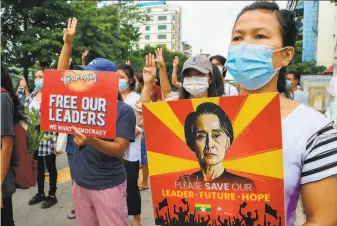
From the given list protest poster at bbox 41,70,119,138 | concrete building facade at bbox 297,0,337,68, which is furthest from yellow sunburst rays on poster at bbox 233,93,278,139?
concrete building facade at bbox 297,0,337,68

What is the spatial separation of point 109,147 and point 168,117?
1085mm

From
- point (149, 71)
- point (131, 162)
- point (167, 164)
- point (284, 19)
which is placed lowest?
point (131, 162)

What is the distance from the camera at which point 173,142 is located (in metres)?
1.18

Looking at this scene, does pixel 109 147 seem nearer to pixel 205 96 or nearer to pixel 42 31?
pixel 205 96

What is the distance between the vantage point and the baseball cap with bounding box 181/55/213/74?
8.41 feet

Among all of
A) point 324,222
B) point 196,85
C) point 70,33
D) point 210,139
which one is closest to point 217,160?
point 210,139

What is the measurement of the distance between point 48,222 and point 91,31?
13.5m

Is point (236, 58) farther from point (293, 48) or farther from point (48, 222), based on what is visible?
point (48, 222)

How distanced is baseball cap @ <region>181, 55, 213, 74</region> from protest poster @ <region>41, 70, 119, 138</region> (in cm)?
88

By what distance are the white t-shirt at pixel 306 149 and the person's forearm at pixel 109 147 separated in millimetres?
1181

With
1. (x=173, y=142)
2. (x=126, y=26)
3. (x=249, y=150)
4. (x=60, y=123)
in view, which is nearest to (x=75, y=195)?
(x=60, y=123)

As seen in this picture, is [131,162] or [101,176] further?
[131,162]

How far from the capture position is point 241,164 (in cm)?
110

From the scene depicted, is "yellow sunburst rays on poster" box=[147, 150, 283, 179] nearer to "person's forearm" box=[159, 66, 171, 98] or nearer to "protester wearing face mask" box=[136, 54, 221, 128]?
"protester wearing face mask" box=[136, 54, 221, 128]
